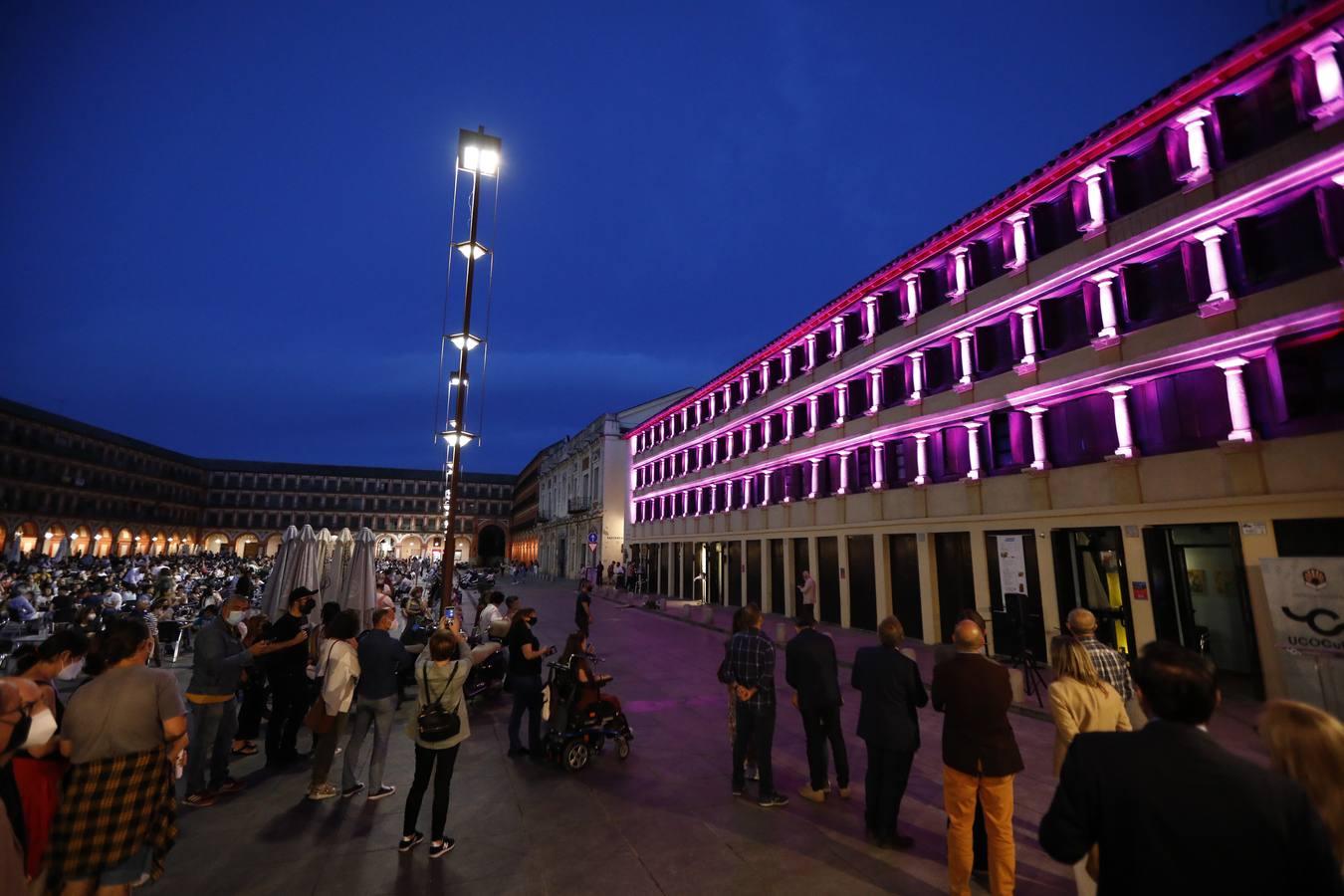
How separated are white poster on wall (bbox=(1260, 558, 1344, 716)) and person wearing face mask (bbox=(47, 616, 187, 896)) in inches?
546

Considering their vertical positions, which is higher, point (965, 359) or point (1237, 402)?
point (965, 359)

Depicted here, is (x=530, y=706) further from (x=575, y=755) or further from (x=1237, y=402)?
(x=1237, y=402)

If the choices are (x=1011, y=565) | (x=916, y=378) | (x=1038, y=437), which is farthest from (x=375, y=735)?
(x=916, y=378)

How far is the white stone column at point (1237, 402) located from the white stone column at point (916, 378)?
7.61 metres

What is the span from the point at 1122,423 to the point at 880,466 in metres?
7.49

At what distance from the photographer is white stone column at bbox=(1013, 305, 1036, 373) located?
591 inches

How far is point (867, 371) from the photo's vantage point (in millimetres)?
20609

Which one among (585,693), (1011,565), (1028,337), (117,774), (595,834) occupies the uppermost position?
(1028,337)

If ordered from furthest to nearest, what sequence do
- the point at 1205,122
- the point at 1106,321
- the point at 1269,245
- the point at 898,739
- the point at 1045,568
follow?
the point at 1045,568, the point at 1106,321, the point at 1205,122, the point at 1269,245, the point at 898,739

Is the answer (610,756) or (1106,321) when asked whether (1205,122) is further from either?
(610,756)

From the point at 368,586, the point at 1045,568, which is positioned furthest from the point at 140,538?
the point at 1045,568

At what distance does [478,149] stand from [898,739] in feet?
42.0

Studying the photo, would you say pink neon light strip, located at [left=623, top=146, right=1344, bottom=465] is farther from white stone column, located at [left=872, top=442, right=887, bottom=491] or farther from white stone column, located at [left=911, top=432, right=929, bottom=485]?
white stone column, located at [left=872, top=442, right=887, bottom=491]

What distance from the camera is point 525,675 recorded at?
7230 mm
